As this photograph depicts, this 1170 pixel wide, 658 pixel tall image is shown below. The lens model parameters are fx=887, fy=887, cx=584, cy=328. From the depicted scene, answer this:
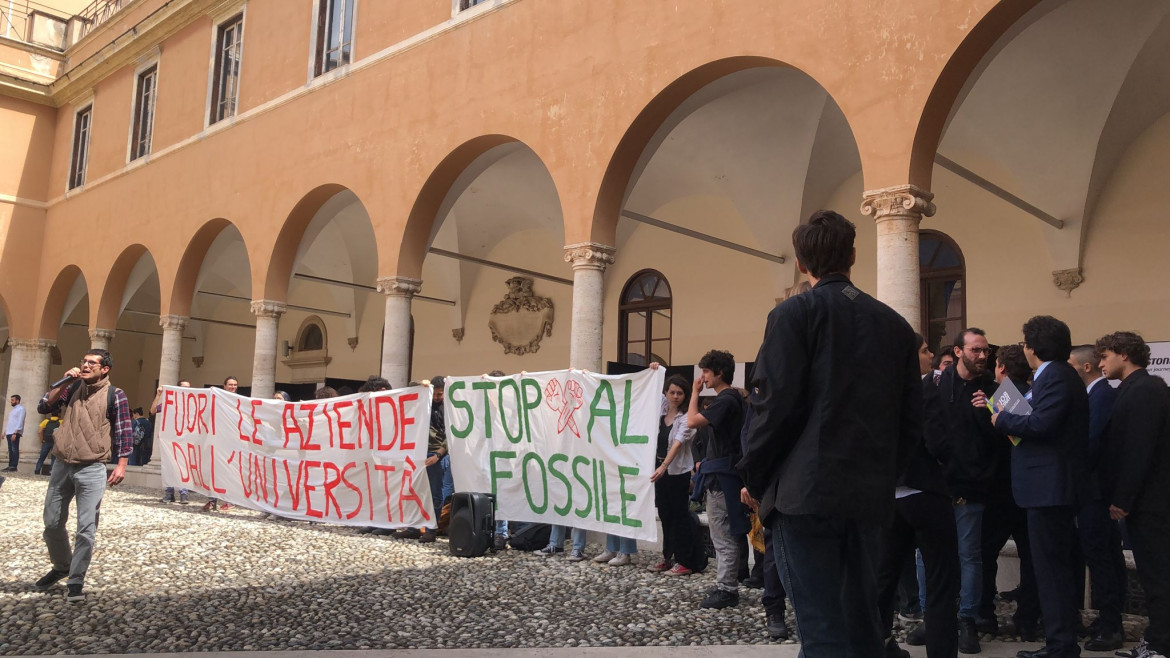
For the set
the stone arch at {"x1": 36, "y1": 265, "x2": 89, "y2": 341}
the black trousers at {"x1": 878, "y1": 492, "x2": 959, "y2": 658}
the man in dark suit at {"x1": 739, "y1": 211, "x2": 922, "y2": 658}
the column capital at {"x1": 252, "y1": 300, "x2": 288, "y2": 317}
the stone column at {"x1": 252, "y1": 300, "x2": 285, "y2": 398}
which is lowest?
the black trousers at {"x1": 878, "y1": 492, "x2": 959, "y2": 658}

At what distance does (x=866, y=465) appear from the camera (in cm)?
244

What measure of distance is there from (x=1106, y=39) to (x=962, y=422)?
6.60 meters

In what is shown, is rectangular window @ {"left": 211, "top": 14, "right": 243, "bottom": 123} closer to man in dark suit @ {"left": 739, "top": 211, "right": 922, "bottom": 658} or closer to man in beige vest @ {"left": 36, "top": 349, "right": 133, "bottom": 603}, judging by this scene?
man in beige vest @ {"left": 36, "top": 349, "right": 133, "bottom": 603}

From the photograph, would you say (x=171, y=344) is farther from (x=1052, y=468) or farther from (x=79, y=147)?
(x=1052, y=468)

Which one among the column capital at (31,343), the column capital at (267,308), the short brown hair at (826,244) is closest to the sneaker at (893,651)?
the short brown hair at (826,244)

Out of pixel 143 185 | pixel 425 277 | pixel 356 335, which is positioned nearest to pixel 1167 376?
pixel 425 277

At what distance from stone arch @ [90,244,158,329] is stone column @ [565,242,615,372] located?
12164 millimetres

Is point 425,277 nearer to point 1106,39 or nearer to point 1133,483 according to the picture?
point 1106,39

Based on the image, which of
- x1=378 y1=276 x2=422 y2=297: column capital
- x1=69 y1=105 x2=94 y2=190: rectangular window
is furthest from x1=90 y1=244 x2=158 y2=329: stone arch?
x1=378 y1=276 x2=422 y2=297: column capital

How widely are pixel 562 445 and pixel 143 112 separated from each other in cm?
1579

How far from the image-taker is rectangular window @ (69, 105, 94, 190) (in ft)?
68.7

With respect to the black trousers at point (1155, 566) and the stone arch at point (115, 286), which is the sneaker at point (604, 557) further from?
the stone arch at point (115, 286)

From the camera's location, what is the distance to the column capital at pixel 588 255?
9624 mm

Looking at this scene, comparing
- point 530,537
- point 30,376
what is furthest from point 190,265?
point 530,537
